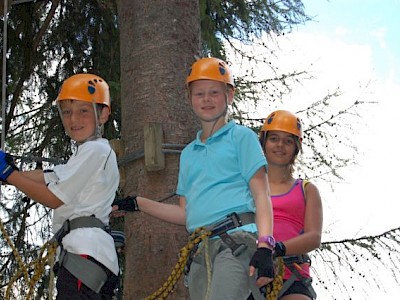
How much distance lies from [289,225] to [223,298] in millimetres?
857

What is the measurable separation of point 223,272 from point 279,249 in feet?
1.29

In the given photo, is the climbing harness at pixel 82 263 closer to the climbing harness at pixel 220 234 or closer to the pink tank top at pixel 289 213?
the climbing harness at pixel 220 234

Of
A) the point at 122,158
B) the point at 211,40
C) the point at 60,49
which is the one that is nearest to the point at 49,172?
the point at 122,158

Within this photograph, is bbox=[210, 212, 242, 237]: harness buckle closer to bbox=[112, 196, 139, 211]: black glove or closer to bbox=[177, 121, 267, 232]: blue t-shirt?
bbox=[177, 121, 267, 232]: blue t-shirt

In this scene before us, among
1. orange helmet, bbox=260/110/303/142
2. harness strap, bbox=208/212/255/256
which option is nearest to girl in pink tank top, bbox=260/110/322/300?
orange helmet, bbox=260/110/303/142

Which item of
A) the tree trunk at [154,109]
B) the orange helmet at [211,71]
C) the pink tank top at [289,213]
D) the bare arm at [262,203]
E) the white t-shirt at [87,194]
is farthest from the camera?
the tree trunk at [154,109]

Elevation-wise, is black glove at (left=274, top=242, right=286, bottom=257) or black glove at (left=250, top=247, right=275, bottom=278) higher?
black glove at (left=274, top=242, right=286, bottom=257)

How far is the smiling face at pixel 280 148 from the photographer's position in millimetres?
3811

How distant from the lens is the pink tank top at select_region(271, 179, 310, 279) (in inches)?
142

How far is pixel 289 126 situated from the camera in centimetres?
388

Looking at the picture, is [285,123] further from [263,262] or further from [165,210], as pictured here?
[263,262]

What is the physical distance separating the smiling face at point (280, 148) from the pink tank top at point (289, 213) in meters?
0.17

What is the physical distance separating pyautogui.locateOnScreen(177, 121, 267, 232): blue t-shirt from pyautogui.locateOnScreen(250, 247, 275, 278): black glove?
20 cm

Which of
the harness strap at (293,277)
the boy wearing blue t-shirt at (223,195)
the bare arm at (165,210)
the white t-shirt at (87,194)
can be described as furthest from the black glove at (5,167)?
the harness strap at (293,277)
